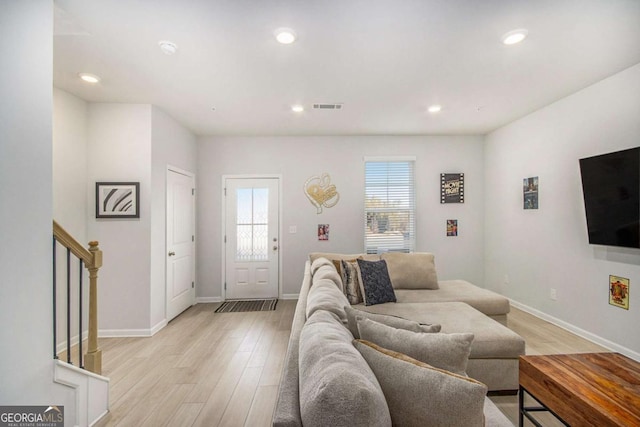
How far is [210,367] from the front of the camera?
2.76m

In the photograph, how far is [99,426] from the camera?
1997 mm

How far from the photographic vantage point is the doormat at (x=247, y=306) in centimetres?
445

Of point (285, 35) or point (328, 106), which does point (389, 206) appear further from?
point (285, 35)

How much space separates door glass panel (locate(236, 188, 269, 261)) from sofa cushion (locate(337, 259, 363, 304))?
2056mm

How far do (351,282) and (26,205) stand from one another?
260 cm

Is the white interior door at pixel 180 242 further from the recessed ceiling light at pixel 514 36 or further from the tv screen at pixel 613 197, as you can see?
the tv screen at pixel 613 197

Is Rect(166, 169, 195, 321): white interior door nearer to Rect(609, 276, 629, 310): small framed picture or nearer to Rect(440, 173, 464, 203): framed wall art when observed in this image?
Rect(440, 173, 464, 203): framed wall art

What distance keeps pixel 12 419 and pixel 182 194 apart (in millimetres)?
3190

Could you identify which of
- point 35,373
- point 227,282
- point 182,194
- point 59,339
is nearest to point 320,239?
point 227,282

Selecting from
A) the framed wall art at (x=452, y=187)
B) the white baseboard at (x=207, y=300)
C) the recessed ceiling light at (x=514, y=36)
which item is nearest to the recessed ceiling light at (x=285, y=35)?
the recessed ceiling light at (x=514, y=36)

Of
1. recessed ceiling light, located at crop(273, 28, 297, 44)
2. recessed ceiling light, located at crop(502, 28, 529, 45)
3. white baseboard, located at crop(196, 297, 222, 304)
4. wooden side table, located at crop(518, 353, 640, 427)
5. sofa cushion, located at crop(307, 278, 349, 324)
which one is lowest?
white baseboard, located at crop(196, 297, 222, 304)

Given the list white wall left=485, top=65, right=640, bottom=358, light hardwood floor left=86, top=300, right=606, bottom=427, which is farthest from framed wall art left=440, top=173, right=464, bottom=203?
light hardwood floor left=86, top=300, right=606, bottom=427

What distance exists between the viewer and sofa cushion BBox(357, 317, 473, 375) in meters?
1.19

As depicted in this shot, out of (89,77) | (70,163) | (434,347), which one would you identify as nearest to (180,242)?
(70,163)
